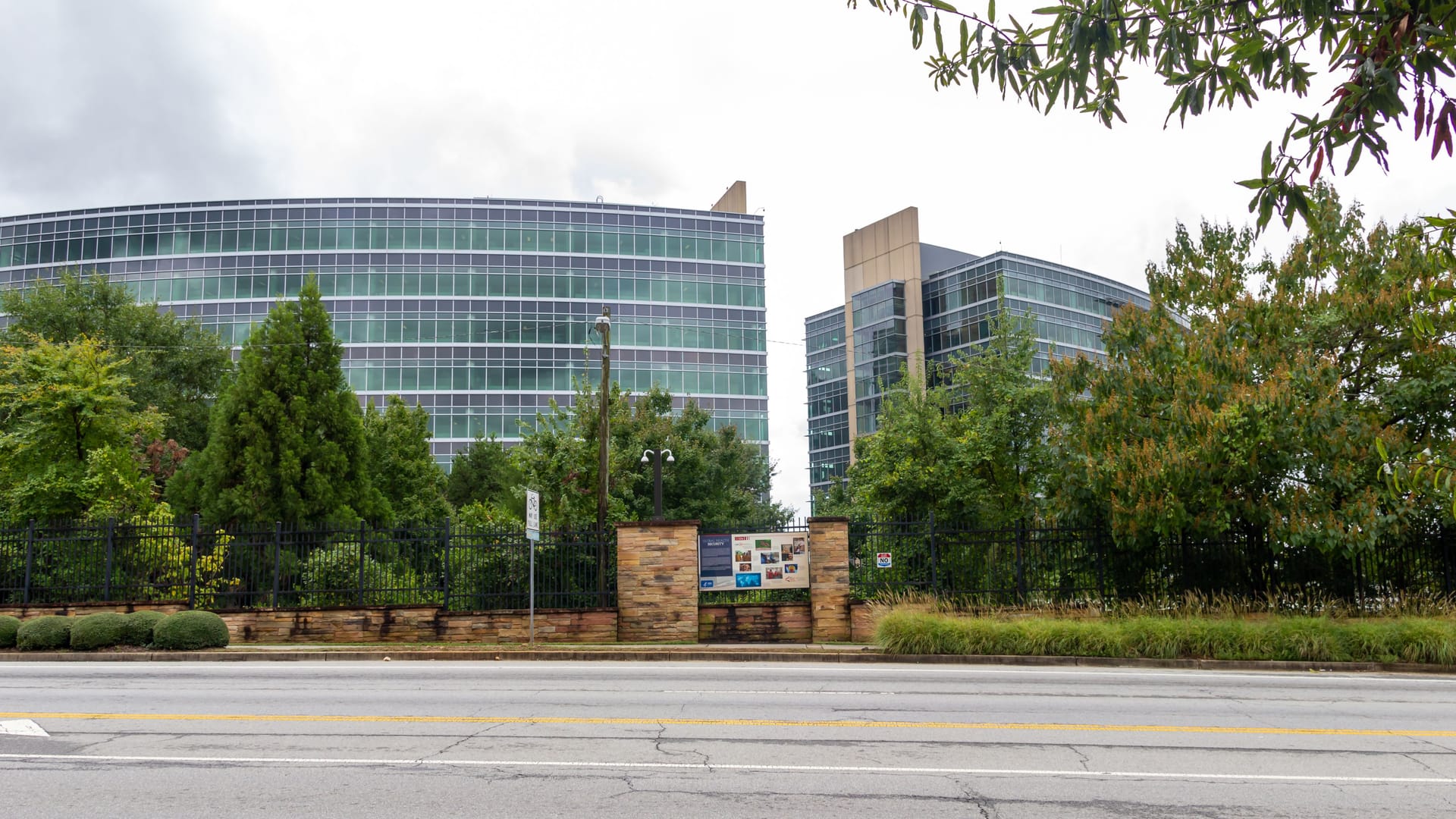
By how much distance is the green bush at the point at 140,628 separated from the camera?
1905cm

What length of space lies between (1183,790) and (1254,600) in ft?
48.1

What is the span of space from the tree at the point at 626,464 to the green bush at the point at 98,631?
10564mm

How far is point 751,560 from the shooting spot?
69.1ft

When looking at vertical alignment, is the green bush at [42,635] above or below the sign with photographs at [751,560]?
below

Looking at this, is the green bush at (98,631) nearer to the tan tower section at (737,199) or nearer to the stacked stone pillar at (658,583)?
the stacked stone pillar at (658,583)

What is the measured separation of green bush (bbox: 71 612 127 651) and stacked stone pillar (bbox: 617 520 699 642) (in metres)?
9.10

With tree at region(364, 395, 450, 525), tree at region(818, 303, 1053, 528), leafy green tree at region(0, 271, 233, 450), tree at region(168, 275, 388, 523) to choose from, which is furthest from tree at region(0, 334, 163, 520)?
tree at region(818, 303, 1053, 528)

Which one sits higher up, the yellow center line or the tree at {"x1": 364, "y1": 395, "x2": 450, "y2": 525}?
the tree at {"x1": 364, "y1": 395, "x2": 450, "y2": 525}

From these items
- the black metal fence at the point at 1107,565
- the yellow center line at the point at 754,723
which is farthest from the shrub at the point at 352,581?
the yellow center line at the point at 754,723

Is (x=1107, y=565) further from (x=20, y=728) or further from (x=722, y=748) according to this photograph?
(x=20, y=728)

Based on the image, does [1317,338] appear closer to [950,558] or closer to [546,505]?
[950,558]

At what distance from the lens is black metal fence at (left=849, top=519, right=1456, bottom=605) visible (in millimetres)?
19797

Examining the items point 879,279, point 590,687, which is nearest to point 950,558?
point 590,687

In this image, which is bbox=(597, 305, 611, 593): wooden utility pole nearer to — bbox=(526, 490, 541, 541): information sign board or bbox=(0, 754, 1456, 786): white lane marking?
bbox=(526, 490, 541, 541): information sign board
